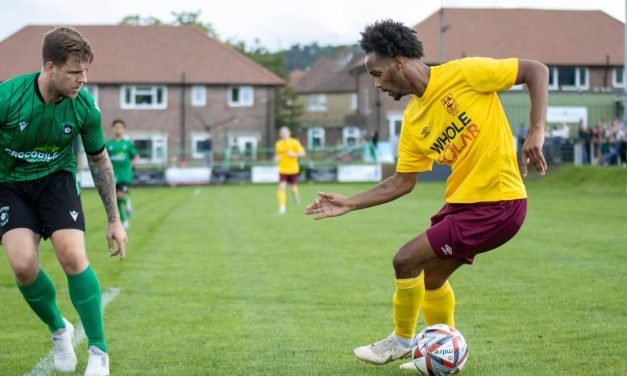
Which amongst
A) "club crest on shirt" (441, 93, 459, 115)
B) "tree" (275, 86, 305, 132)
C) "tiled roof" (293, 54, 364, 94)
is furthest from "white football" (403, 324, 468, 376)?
"tree" (275, 86, 305, 132)

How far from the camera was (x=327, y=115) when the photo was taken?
96.9 meters

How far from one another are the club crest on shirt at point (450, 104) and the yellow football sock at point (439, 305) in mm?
1154

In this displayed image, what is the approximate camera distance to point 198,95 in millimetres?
63219

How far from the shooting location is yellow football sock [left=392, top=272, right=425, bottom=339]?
20.0 feet

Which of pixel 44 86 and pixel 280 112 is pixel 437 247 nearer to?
pixel 44 86

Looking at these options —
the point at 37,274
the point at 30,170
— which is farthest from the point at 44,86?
the point at 37,274

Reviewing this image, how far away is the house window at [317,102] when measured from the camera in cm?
9756

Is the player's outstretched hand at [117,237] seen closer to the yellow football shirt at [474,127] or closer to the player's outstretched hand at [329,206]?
the player's outstretched hand at [329,206]

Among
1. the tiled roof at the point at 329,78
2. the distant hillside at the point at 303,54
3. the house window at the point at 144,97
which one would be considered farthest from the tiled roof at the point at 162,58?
the distant hillside at the point at 303,54

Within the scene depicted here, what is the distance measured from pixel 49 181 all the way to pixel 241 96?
58055 mm

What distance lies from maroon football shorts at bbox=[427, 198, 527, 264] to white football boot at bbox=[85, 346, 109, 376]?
7.18 ft

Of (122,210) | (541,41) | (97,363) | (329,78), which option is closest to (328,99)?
(329,78)

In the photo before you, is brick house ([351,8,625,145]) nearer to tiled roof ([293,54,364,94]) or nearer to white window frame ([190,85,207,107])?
white window frame ([190,85,207,107])

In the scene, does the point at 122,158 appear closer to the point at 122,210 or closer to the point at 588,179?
the point at 122,210
